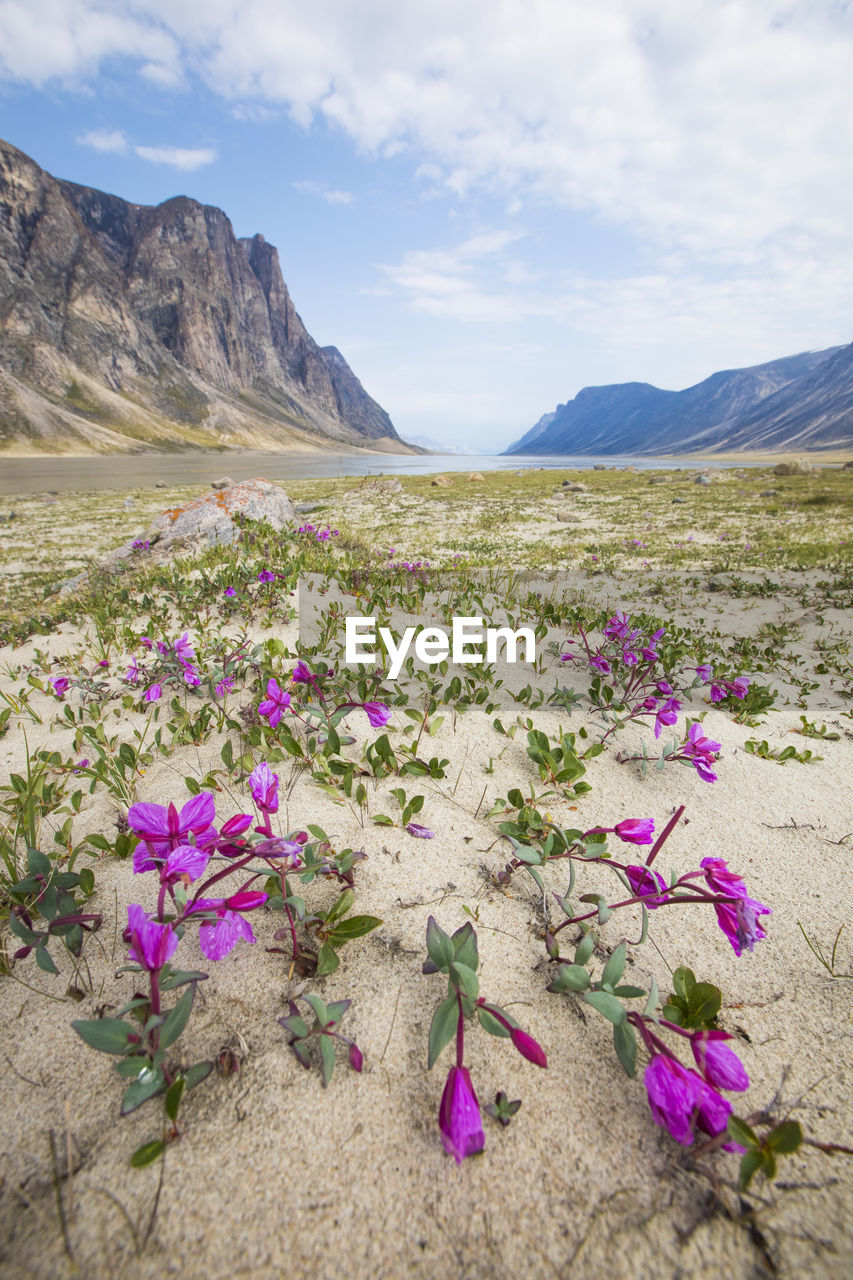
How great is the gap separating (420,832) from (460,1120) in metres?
1.14

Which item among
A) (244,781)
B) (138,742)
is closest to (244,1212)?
(244,781)

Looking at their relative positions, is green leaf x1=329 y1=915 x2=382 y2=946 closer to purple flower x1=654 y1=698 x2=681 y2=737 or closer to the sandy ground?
the sandy ground

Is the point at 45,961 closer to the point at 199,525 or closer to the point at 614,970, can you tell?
the point at 614,970

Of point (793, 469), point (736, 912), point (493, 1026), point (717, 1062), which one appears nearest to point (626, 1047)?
point (717, 1062)

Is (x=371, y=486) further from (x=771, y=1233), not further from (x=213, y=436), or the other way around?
(x=213, y=436)

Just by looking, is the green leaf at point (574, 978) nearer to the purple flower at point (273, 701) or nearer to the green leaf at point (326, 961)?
the green leaf at point (326, 961)

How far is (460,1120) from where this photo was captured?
3.63 ft

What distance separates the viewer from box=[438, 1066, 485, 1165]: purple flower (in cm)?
108

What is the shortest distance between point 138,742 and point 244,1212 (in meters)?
2.66

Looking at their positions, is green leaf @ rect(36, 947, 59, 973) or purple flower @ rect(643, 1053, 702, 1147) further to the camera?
green leaf @ rect(36, 947, 59, 973)

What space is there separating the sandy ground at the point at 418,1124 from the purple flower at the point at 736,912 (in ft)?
1.23

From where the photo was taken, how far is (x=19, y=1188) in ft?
3.40

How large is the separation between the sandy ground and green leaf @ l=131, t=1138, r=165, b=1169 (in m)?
0.05

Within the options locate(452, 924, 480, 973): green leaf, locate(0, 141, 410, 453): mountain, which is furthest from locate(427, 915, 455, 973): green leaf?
locate(0, 141, 410, 453): mountain
